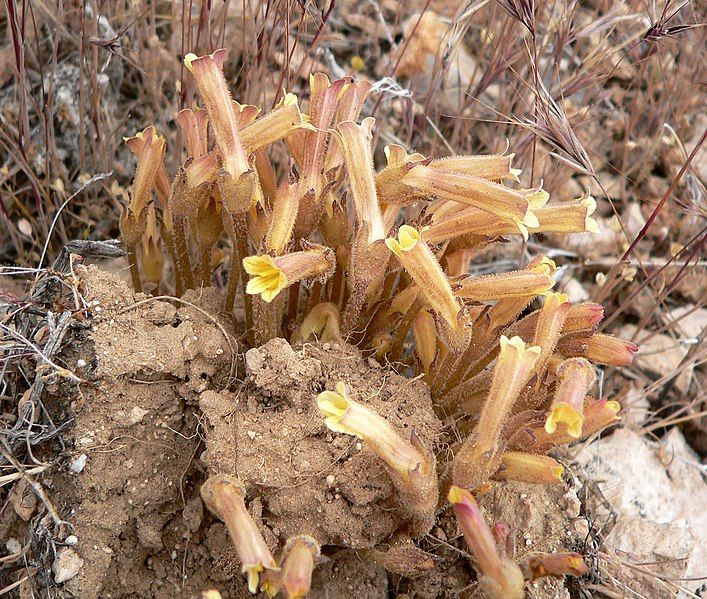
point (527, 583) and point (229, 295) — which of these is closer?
point (527, 583)

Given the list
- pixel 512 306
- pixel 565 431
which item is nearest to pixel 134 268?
pixel 512 306

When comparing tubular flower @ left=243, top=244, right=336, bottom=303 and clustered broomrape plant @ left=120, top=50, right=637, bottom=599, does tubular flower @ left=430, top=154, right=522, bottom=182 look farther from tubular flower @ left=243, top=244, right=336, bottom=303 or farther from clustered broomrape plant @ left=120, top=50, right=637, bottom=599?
tubular flower @ left=243, top=244, right=336, bottom=303

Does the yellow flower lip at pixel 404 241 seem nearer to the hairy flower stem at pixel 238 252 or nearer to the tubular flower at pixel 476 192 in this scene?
the tubular flower at pixel 476 192

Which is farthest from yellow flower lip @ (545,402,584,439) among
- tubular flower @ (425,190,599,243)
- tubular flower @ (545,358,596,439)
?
tubular flower @ (425,190,599,243)

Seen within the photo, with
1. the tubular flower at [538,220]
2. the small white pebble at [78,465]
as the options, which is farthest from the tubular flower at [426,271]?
the small white pebble at [78,465]

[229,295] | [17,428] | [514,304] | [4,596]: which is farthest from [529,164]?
[4,596]

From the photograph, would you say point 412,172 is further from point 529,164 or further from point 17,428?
point 529,164
